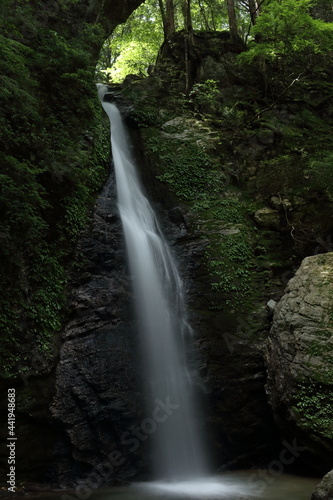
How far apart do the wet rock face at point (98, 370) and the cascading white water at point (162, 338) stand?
0.31 m

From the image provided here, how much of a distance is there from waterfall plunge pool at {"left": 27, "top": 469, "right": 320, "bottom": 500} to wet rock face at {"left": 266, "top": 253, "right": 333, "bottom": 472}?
0.59 meters

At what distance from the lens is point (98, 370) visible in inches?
254

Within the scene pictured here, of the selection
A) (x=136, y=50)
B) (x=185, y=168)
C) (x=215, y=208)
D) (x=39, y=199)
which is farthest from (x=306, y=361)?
(x=136, y=50)

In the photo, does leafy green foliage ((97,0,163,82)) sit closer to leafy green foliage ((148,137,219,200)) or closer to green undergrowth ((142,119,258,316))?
leafy green foliage ((148,137,219,200))

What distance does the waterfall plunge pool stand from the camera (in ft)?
17.2

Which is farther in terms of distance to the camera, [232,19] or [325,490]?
[232,19]

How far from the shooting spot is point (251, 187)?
10938 millimetres

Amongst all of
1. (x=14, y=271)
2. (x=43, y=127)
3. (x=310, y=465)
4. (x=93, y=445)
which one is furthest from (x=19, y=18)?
(x=310, y=465)

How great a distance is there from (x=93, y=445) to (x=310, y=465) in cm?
354

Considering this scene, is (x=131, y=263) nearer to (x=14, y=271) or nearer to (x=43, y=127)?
(x=14, y=271)

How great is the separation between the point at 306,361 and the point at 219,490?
2384 mm

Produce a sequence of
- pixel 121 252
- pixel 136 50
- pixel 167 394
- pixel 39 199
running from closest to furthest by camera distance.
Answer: pixel 39 199
pixel 167 394
pixel 121 252
pixel 136 50

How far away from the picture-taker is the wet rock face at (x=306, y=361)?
5.85 meters

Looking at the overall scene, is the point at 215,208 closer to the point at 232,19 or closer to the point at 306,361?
the point at 306,361
